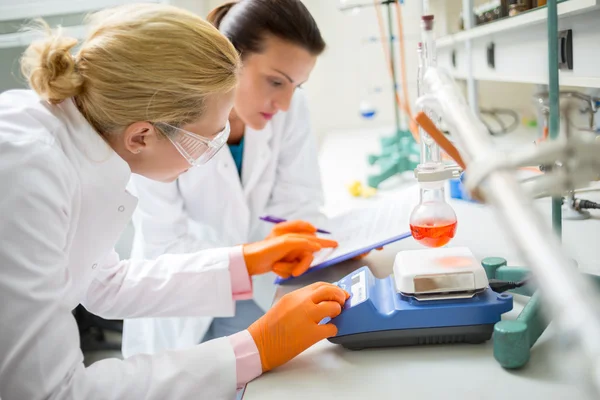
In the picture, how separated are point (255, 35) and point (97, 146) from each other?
0.63 meters

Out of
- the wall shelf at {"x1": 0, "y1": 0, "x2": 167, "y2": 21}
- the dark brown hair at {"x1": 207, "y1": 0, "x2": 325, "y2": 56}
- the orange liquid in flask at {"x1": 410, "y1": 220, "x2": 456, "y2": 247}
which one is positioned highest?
the wall shelf at {"x1": 0, "y1": 0, "x2": 167, "y2": 21}

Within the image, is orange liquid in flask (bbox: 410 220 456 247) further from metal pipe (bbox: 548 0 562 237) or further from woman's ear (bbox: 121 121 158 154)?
woman's ear (bbox: 121 121 158 154)

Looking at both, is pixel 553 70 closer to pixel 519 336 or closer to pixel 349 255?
pixel 519 336

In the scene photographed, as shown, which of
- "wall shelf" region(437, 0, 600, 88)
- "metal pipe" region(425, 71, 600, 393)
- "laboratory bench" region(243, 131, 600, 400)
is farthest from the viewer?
"wall shelf" region(437, 0, 600, 88)

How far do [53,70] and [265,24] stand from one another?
0.67 metres

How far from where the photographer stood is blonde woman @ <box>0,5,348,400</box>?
2.53 feet

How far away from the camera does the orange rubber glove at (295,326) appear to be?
2.74 ft

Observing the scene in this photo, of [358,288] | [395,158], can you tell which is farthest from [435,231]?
[395,158]

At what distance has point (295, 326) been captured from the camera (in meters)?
0.85

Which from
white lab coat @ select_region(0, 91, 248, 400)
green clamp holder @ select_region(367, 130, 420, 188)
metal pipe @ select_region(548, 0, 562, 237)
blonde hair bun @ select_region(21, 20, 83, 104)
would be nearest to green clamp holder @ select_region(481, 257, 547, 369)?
metal pipe @ select_region(548, 0, 562, 237)

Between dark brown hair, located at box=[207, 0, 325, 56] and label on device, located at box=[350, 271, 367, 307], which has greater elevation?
dark brown hair, located at box=[207, 0, 325, 56]

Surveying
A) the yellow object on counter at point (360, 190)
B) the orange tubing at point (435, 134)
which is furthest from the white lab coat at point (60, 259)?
the yellow object on counter at point (360, 190)

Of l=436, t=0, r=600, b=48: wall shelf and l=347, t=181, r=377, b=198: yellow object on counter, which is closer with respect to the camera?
l=436, t=0, r=600, b=48: wall shelf

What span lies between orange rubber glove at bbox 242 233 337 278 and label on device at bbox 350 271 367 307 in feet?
0.73
